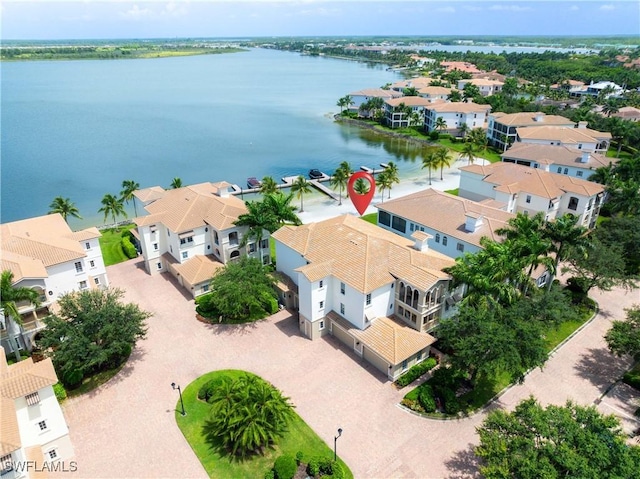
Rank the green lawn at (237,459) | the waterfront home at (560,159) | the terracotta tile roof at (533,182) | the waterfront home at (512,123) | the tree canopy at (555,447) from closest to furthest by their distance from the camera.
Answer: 1. the tree canopy at (555,447)
2. the green lawn at (237,459)
3. the terracotta tile roof at (533,182)
4. the waterfront home at (560,159)
5. the waterfront home at (512,123)

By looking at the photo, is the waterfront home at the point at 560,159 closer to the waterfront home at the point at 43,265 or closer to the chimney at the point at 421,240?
the chimney at the point at 421,240

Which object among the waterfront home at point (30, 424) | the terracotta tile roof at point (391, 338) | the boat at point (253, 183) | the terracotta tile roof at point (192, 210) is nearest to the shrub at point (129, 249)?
the terracotta tile roof at point (192, 210)

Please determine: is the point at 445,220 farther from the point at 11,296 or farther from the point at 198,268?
the point at 11,296

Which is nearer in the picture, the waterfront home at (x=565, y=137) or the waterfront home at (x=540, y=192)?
the waterfront home at (x=540, y=192)

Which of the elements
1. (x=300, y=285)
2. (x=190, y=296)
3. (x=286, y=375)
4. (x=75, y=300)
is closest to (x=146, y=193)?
(x=190, y=296)

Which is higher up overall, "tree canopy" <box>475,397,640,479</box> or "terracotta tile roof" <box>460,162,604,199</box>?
"terracotta tile roof" <box>460,162,604,199</box>

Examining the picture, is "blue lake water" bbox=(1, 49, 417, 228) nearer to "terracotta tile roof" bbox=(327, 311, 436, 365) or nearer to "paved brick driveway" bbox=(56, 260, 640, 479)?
"paved brick driveway" bbox=(56, 260, 640, 479)

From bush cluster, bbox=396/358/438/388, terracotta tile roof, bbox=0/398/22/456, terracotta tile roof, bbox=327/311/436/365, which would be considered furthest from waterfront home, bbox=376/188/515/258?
terracotta tile roof, bbox=0/398/22/456
